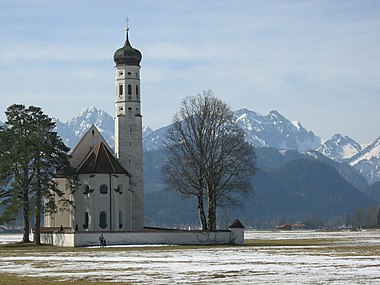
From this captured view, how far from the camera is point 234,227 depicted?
281 feet

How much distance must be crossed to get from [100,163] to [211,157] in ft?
61.0

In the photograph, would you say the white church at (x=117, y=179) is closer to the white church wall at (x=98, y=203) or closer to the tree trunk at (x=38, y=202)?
the white church wall at (x=98, y=203)

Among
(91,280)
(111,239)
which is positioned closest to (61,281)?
(91,280)

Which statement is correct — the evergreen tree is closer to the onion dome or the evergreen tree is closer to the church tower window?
the church tower window

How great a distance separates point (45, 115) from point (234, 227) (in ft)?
75.5

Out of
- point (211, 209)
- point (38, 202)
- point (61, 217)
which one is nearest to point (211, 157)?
point (211, 209)

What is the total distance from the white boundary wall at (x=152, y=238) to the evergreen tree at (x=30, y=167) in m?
3.92

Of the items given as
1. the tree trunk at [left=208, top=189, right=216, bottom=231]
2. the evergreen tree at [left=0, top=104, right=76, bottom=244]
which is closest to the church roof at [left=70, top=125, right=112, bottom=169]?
the evergreen tree at [left=0, top=104, right=76, bottom=244]

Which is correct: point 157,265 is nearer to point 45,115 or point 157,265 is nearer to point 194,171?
point 194,171

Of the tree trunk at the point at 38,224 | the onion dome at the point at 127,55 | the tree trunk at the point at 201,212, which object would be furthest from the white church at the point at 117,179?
Result: the tree trunk at the point at 201,212

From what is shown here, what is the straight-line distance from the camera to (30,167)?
85438 millimetres

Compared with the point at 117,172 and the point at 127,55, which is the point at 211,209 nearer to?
the point at 117,172

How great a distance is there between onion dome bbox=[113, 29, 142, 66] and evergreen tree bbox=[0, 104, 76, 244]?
18.8m

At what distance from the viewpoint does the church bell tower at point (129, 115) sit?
4112 inches
